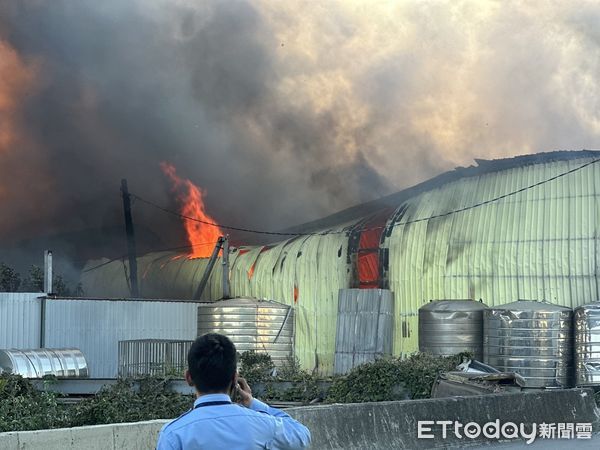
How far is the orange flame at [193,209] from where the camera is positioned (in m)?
46.2

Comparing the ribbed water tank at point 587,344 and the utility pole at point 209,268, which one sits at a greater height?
the utility pole at point 209,268

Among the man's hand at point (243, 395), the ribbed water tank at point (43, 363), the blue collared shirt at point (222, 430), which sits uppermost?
the man's hand at point (243, 395)

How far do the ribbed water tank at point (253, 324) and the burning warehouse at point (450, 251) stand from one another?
0.88 metres

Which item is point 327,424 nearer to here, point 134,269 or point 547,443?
point 547,443

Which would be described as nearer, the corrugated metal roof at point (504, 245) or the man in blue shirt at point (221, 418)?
the man in blue shirt at point (221, 418)

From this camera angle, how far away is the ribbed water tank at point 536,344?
26891mm

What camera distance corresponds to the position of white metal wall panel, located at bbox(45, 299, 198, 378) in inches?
1299

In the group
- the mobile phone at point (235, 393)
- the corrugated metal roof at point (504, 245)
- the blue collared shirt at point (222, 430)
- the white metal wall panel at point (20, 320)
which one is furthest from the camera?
the white metal wall panel at point (20, 320)

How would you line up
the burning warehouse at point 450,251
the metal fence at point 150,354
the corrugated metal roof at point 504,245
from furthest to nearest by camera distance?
the metal fence at point 150,354 < the burning warehouse at point 450,251 < the corrugated metal roof at point 504,245

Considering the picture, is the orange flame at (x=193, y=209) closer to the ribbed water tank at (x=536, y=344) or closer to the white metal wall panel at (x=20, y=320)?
the white metal wall panel at (x=20, y=320)

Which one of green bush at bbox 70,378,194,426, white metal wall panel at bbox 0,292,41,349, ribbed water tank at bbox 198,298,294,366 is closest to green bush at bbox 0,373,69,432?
green bush at bbox 70,378,194,426

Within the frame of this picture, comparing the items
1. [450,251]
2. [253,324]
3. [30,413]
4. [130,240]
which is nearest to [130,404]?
[30,413]

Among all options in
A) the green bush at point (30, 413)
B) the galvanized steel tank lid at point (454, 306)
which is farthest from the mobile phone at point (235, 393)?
the galvanized steel tank lid at point (454, 306)

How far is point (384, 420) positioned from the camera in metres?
13.2
